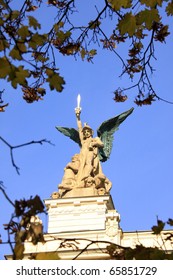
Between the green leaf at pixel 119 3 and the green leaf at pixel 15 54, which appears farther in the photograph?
the green leaf at pixel 119 3

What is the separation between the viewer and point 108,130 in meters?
40.1

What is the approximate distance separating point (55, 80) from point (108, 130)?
31457 millimetres

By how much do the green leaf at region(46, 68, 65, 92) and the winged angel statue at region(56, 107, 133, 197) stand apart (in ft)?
85.9

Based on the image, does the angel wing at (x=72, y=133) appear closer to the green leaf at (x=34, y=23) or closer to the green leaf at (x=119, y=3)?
the green leaf at (x=119, y=3)

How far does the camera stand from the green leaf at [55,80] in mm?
8586

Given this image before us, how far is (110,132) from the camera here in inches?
1581

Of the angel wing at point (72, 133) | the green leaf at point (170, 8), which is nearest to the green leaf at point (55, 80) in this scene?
the green leaf at point (170, 8)

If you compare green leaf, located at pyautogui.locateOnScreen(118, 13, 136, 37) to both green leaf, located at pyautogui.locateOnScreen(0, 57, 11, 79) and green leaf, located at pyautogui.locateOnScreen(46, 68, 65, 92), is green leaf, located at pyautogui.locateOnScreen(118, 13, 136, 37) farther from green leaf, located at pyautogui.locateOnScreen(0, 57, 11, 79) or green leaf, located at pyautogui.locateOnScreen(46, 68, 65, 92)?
green leaf, located at pyautogui.locateOnScreen(0, 57, 11, 79)

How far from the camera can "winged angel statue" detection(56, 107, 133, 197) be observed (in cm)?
3525

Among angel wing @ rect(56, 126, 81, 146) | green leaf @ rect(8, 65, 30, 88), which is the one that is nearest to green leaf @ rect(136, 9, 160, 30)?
green leaf @ rect(8, 65, 30, 88)

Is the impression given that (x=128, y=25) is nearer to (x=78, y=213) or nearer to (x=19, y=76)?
(x=19, y=76)

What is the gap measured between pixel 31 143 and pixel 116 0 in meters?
3.58

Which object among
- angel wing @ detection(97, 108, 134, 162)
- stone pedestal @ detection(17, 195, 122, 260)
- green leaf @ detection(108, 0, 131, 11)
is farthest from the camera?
angel wing @ detection(97, 108, 134, 162)
